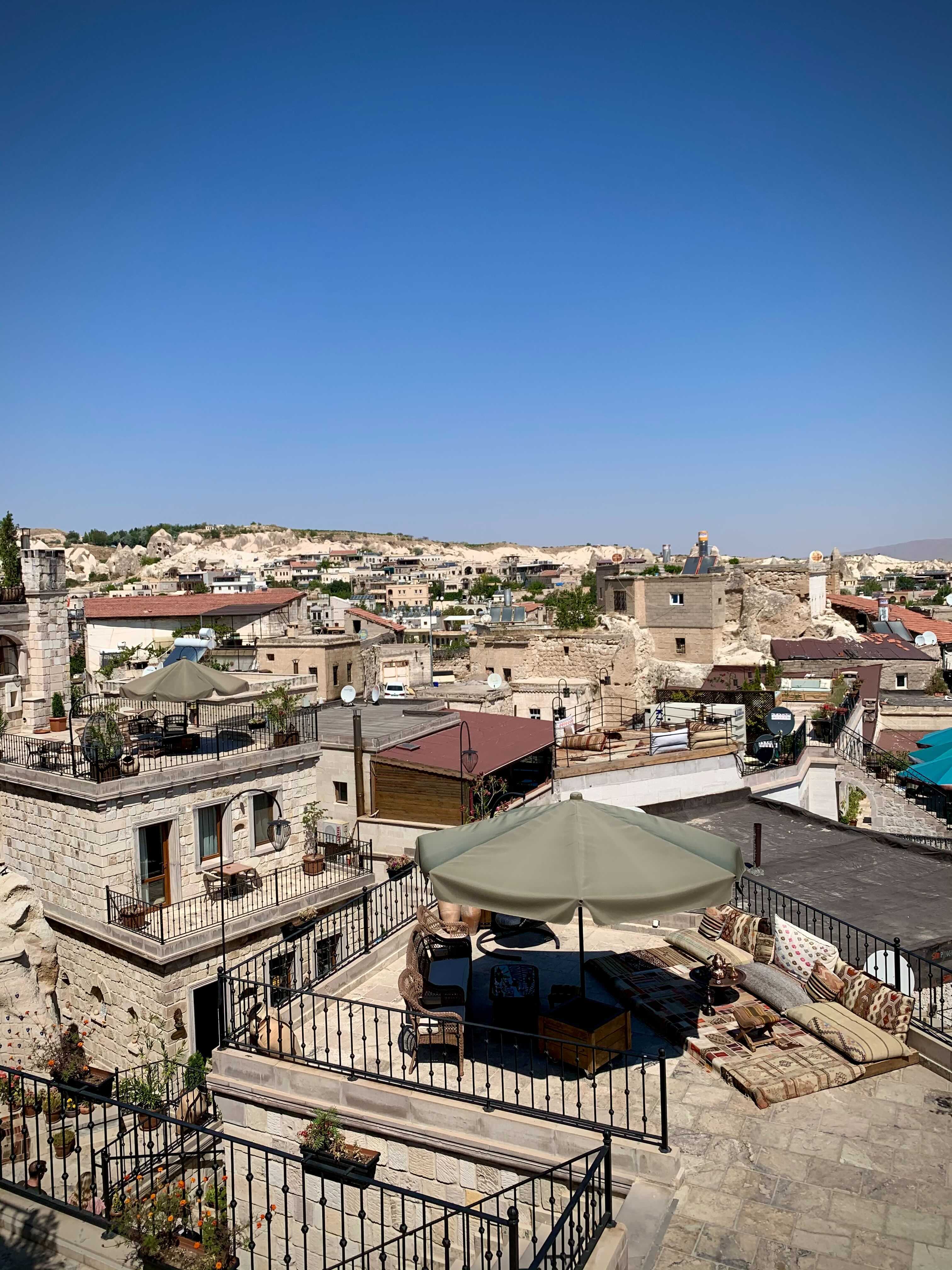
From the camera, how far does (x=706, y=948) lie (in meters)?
10.6

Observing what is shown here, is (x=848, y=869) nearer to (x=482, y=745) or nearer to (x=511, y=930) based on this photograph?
(x=511, y=930)

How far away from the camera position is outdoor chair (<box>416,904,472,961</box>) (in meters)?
9.79

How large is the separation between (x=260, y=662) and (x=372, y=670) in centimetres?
642

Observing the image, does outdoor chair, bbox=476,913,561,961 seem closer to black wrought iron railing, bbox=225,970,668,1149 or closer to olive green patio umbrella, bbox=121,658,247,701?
black wrought iron railing, bbox=225,970,668,1149

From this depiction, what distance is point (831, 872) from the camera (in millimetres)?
15219

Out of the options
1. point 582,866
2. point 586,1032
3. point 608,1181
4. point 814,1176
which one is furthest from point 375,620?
point 608,1181

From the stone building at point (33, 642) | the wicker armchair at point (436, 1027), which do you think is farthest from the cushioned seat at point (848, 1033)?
the stone building at point (33, 642)

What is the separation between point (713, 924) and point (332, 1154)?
5.91 m

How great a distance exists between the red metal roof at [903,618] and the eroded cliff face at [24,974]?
4802cm

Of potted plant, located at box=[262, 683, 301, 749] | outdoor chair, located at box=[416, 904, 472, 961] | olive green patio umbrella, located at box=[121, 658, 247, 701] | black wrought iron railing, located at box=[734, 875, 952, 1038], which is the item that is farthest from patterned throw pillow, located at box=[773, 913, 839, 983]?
olive green patio umbrella, located at box=[121, 658, 247, 701]

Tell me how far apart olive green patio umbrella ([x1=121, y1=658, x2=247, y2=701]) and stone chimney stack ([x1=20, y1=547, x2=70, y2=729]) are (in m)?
14.5

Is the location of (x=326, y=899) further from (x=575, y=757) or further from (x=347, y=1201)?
(x=347, y=1201)

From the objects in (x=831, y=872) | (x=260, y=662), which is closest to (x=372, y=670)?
(x=260, y=662)

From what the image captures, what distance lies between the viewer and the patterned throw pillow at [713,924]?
1123 centimetres
